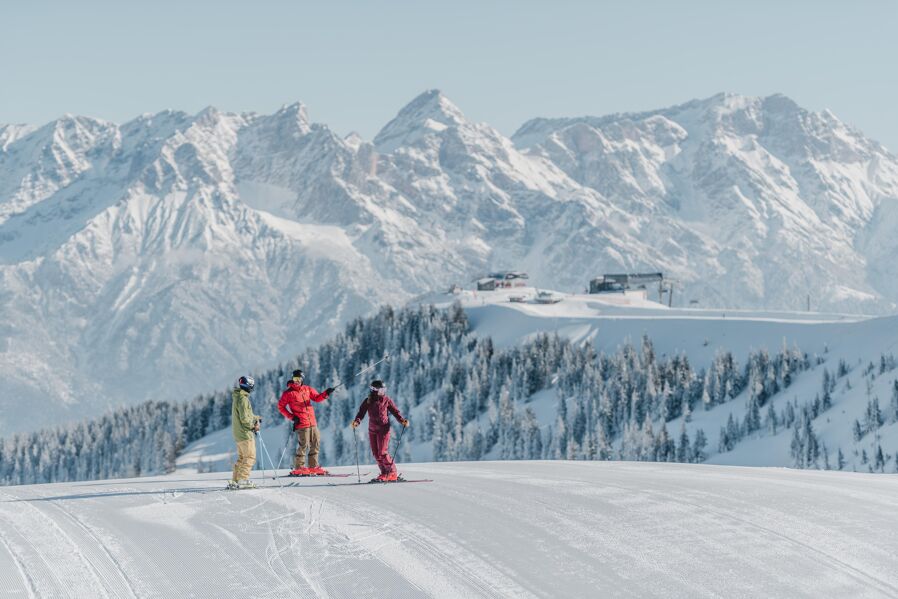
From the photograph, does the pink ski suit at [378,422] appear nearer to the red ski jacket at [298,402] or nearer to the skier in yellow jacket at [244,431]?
the red ski jacket at [298,402]

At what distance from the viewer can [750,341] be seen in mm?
168250

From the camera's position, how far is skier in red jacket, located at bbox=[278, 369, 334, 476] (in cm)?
2912

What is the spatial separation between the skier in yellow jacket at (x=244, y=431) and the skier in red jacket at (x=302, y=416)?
6.52ft

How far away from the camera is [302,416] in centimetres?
2938

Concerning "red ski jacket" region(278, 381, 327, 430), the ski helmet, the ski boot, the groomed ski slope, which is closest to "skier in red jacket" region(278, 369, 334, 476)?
"red ski jacket" region(278, 381, 327, 430)

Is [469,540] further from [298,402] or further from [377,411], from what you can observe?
[298,402]

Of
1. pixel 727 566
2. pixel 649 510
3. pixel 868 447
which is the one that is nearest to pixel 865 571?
pixel 727 566

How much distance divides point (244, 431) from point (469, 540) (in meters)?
8.94

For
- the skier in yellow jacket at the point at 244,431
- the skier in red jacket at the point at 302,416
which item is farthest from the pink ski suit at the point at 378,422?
the skier in yellow jacket at the point at 244,431

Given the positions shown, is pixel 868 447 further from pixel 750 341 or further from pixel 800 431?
pixel 750 341

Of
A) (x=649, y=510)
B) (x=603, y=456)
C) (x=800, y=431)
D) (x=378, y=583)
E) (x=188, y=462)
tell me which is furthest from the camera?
(x=188, y=462)

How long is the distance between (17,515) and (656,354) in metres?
156

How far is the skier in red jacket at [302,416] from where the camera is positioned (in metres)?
29.1

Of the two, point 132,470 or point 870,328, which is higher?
point 870,328
